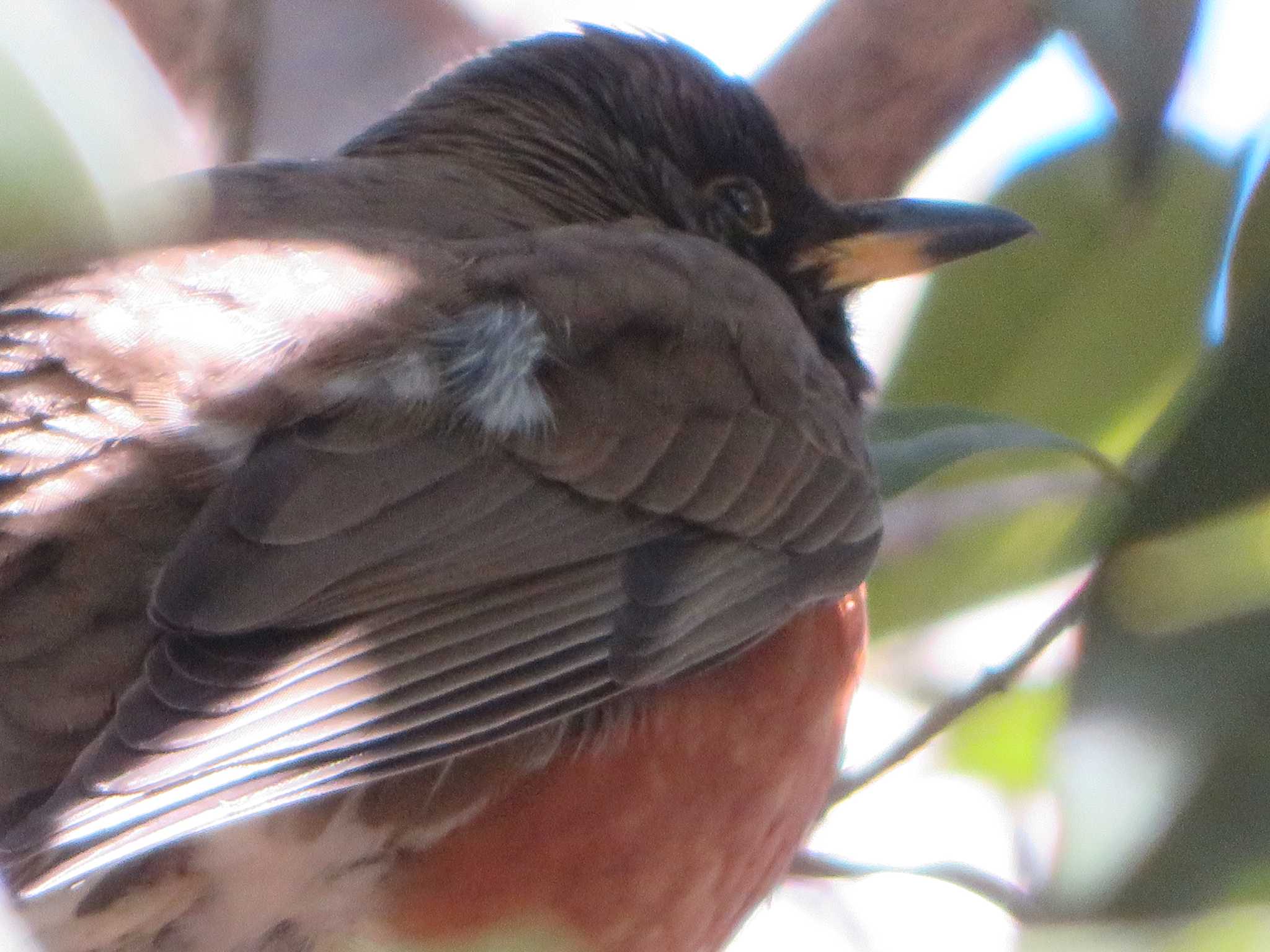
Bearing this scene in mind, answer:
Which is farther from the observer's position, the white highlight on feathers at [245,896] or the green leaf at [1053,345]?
the green leaf at [1053,345]

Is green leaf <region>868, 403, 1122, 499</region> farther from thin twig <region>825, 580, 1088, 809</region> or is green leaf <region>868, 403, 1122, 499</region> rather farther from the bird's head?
the bird's head

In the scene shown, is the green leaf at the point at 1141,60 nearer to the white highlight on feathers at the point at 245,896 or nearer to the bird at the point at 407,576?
the bird at the point at 407,576

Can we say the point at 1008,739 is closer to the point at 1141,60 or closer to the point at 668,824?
the point at 668,824

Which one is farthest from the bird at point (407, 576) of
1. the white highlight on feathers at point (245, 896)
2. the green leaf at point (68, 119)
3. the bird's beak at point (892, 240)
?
the bird's beak at point (892, 240)

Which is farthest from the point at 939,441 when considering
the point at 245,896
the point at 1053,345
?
the point at 245,896

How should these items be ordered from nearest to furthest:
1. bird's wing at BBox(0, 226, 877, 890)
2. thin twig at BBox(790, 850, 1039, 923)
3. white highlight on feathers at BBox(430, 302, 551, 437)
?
bird's wing at BBox(0, 226, 877, 890) < thin twig at BBox(790, 850, 1039, 923) < white highlight on feathers at BBox(430, 302, 551, 437)

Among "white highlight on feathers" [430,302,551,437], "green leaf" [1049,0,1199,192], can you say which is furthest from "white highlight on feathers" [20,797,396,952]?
"green leaf" [1049,0,1199,192]

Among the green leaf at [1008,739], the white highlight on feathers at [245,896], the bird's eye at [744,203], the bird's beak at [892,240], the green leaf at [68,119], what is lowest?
the green leaf at [1008,739]

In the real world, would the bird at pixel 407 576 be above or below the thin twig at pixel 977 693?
above

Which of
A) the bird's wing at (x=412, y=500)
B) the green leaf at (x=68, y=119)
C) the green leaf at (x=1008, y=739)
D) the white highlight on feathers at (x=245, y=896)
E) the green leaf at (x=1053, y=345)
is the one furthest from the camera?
the green leaf at (x=1008, y=739)
